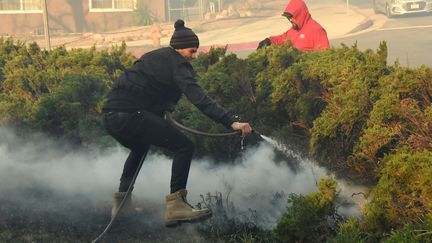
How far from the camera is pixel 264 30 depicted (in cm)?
3478

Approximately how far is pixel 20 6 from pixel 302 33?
32.9 meters

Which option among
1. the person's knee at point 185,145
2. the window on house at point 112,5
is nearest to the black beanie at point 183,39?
the person's knee at point 185,145

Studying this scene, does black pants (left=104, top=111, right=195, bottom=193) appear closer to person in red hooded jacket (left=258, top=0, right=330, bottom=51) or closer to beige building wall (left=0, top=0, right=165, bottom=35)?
person in red hooded jacket (left=258, top=0, right=330, bottom=51)

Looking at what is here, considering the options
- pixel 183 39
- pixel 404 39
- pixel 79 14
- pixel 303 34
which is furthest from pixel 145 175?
pixel 79 14

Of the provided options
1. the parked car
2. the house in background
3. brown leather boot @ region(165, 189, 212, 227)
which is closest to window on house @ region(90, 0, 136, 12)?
the house in background

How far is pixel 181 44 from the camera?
538 cm

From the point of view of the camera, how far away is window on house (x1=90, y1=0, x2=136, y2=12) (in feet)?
134

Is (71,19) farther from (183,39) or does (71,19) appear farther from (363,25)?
(183,39)

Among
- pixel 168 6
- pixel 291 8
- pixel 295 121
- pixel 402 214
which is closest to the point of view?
pixel 402 214

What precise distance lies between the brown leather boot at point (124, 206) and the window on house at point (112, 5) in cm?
3605

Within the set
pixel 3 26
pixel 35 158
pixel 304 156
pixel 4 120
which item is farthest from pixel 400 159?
pixel 3 26

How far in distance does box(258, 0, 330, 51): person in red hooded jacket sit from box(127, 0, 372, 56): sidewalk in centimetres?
1677

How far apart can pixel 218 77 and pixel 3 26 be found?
34.6 m

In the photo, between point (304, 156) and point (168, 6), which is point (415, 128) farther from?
point (168, 6)
